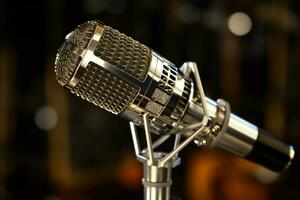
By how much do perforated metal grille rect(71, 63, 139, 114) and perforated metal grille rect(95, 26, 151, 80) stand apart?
18 millimetres

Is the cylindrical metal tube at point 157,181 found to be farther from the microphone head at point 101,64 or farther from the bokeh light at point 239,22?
the bokeh light at point 239,22

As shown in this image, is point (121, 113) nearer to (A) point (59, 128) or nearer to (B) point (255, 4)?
(A) point (59, 128)

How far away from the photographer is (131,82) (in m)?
0.61

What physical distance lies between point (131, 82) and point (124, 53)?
1.6 inches

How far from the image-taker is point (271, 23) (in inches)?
103

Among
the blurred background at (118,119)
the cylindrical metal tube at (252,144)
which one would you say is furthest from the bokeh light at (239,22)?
the cylindrical metal tube at (252,144)

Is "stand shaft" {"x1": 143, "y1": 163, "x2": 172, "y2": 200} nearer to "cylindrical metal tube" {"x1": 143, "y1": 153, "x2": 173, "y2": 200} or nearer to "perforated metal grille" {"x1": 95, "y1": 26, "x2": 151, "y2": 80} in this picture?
"cylindrical metal tube" {"x1": 143, "y1": 153, "x2": 173, "y2": 200}

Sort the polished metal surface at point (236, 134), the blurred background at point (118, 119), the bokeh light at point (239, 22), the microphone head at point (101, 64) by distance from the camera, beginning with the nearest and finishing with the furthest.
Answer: the microphone head at point (101, 64), the polished metal surface at point (236, 134), the blurred background at point (118, 119), the bokeh light at point (239, 22)

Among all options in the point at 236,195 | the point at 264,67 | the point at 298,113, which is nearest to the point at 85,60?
the point at 236,195

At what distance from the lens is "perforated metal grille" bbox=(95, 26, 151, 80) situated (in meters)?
0.59

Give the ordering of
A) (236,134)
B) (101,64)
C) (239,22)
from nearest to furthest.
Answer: (101,64), (236,134), (239,22)

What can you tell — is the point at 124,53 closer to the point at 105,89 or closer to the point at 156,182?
the point at 105,89

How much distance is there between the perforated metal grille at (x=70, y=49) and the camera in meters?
0.59

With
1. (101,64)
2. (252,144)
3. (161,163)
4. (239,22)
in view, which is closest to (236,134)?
(252,144)
